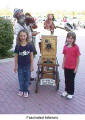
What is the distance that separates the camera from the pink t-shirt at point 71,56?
4.88m

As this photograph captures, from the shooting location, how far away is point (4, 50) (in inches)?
349

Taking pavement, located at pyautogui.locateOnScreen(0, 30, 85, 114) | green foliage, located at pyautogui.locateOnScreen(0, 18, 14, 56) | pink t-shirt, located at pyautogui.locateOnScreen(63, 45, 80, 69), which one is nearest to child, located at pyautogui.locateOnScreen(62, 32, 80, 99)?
pink t-shirt, located at pyautogui.locateOnScreen(63, 45, 80, 69)

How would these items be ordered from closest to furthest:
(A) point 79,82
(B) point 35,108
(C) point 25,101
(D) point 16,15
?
(B) point 35,108, (C) point 25,101, (D) point 16,15, (A) point 79,82

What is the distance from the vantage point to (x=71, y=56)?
4.92 metres

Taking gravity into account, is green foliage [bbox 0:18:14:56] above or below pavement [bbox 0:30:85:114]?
above

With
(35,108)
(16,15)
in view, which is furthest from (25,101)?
(16,15)

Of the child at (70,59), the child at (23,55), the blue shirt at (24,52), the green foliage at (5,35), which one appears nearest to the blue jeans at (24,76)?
the child at (23,55)

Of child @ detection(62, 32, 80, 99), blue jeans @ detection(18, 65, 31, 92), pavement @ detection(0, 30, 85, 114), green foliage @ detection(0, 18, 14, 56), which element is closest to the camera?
pavement @ detection(0, 30, 85, 114)

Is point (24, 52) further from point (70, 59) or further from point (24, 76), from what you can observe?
point (70, 59)

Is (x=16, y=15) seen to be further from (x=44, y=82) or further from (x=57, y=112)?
(x=57, y=112)

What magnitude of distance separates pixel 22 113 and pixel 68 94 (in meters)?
1.19

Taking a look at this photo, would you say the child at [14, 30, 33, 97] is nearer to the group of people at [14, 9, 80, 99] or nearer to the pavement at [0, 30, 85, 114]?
the group of people at [14, 9, 80, 99]

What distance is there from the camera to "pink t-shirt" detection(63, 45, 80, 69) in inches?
192

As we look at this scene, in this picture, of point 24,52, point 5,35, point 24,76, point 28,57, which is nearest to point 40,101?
point 24,76
